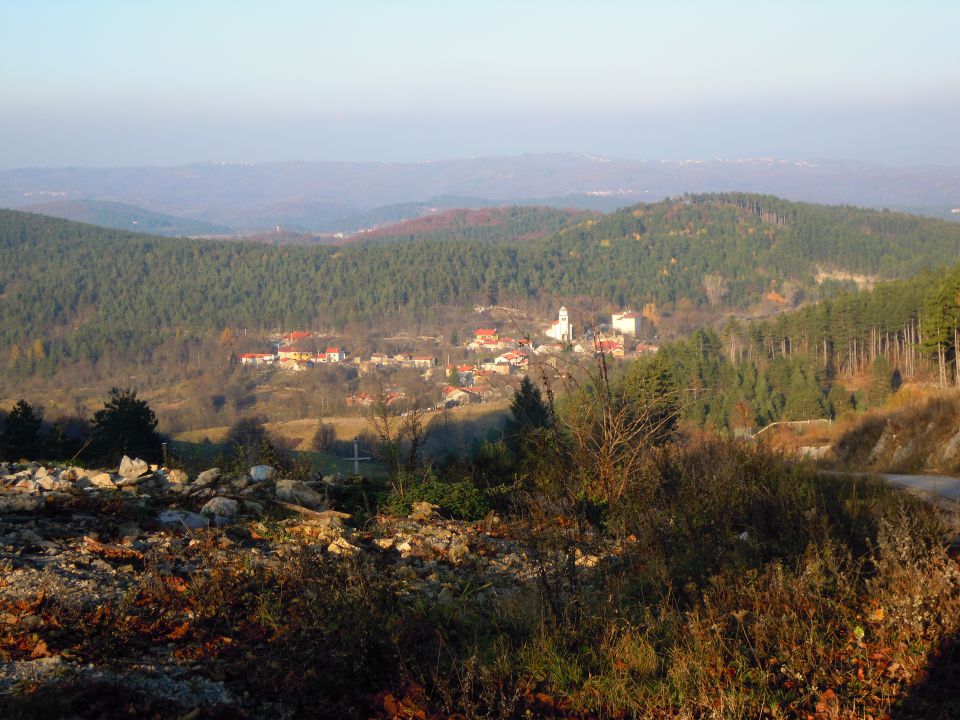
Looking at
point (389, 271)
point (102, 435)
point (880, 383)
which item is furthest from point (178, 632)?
point (389, 271)

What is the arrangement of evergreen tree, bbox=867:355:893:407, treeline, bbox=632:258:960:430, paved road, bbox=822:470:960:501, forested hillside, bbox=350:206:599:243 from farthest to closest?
forested hillside, bbox=350:206:599:243, treeline, bbox=632:258:960:430, evergreen tree, bbox=867:355:893:407, paved road, bbox=822:470:960:501

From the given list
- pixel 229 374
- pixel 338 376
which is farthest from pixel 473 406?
pixel 229 374

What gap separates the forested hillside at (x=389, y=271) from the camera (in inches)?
3140

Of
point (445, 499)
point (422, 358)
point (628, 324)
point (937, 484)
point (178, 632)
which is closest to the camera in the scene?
point (178, 632)

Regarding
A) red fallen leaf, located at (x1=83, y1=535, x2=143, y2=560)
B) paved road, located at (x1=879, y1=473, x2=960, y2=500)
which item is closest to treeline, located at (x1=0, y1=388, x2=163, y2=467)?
red fallen leaf, located at (x1=83, y1=535, x2=143, y2=560)

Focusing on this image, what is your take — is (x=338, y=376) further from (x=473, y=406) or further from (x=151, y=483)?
(x=151, y=483)

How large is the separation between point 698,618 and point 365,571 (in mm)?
1461

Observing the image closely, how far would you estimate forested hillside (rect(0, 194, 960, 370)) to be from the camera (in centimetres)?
7975

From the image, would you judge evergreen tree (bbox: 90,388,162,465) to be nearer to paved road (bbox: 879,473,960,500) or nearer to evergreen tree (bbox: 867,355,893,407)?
paved road (bbox: 879,473,960,500)

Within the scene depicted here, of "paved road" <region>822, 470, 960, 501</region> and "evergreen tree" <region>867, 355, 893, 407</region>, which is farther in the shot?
"evergreen tree" <region>867, 355, 893, 407</region>

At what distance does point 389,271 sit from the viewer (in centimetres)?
9175

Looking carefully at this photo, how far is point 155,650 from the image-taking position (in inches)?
120

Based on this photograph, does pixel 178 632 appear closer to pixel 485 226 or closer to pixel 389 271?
pixel 389 271

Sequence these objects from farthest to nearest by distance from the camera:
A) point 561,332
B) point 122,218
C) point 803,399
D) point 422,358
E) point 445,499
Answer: point 122,218 < point 422,358 < point 803,399 < point 561,332 < point 445,499
